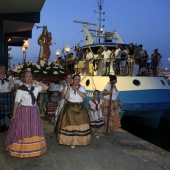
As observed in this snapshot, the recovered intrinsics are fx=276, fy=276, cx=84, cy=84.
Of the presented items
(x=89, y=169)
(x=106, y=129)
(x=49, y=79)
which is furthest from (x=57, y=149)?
(x=49, y=79)

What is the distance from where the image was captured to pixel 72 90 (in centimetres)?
623

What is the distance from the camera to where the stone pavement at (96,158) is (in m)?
5.00

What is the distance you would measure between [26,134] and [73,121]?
119 centimetres

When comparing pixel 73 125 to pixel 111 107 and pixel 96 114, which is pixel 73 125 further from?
pixel 111 107

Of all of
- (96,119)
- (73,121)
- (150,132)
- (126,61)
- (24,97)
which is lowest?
(150,132)

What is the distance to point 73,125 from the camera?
6055 mm

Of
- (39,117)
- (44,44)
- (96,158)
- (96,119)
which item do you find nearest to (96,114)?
(96,119)

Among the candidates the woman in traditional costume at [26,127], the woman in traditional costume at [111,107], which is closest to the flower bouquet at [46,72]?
the woman in traditional costume at [111,107]

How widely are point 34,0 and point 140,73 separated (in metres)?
5.83

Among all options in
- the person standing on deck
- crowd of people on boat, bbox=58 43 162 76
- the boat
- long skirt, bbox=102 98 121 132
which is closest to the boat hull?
the boat

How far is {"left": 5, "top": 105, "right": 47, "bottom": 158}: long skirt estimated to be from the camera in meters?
5.22

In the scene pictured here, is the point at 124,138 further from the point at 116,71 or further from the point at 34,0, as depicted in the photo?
the point at 34,0

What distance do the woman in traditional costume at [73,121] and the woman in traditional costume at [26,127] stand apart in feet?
2.50

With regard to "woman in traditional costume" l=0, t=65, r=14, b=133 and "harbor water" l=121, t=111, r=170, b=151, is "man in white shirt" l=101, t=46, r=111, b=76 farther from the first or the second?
"woman in traditional costume" l=0, t=65, r=14, b=133
